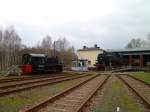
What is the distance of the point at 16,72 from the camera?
117ft

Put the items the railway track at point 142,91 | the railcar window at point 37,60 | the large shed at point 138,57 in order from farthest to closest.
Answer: the large shed at point 138,57 → the railcar window at point 37,60 → the railway track at point 142,91

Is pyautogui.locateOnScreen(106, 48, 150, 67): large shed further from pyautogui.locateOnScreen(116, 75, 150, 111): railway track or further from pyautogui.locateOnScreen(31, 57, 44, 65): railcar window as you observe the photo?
pyautogui.locateOnScreen(116, 75, 150, 111): railway track

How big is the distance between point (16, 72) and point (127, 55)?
51715mm

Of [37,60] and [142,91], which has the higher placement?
[37,60]

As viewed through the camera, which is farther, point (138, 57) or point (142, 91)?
point (138, 57)

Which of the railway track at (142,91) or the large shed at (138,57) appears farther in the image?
the large shed at (138,57)

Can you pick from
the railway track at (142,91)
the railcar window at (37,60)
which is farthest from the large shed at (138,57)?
the railway track at (142,91)

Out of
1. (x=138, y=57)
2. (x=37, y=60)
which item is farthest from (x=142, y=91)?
(x=138, y=57)

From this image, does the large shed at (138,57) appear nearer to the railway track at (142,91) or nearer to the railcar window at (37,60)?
the railcar window at (37,60)

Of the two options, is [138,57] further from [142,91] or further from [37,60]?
[142,91]

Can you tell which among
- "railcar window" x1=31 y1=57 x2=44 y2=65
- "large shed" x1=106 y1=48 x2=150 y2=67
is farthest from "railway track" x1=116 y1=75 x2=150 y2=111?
"large shed" x1=106 y1=48 x2=150 y2=67

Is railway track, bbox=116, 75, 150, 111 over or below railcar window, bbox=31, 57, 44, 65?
below

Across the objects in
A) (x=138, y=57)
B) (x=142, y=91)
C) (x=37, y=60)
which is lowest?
(x=142, y=91)

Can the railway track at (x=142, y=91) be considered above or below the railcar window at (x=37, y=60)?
below
